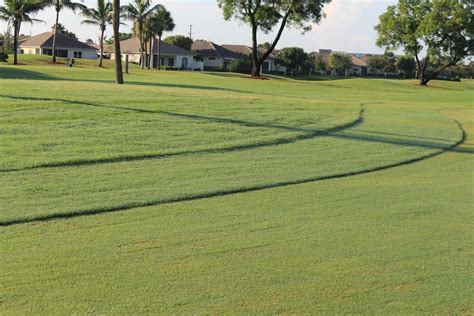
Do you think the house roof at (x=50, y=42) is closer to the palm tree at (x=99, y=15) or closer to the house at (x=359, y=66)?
the palm tree at (x=99, y=15)

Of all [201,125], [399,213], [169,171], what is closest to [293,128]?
[201,125]

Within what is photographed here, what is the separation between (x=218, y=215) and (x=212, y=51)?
314 ft

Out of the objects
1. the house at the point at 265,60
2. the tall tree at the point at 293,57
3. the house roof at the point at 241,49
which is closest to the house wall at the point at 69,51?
the house at the point at 265,60

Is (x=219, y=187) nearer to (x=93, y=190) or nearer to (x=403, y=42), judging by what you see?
(x=93, y=190)

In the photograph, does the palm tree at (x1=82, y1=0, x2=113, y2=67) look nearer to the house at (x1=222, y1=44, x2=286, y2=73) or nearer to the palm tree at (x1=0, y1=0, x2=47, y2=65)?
the palm tree at (x1=0, y1=0, x2=47, y2=65)

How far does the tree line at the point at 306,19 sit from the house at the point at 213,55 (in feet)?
82.7

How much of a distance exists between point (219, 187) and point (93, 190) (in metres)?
1.98

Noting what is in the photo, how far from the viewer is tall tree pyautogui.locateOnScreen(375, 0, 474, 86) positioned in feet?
212

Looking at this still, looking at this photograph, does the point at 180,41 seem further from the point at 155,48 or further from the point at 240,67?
the point at 240,67

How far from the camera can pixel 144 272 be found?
6.06 meters

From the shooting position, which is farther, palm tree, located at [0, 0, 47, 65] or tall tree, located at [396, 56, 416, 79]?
tall tree, located at [396, 56, 416, 79]

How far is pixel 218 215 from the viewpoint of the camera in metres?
8.34

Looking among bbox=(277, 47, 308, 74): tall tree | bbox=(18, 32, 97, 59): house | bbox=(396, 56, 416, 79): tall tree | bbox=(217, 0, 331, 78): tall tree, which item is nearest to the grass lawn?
bbox=(217, 0, 331, 78): tall tree

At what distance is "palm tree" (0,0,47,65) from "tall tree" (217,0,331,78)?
727 inches
